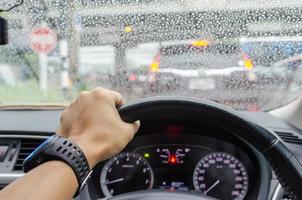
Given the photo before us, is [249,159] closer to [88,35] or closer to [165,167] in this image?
[165,167]

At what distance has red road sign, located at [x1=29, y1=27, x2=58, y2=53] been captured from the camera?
3572 mm

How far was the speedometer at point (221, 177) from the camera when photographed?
7.66ft

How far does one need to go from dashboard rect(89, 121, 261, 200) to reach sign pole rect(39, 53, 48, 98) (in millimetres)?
1409

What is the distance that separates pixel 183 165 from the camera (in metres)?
2.48

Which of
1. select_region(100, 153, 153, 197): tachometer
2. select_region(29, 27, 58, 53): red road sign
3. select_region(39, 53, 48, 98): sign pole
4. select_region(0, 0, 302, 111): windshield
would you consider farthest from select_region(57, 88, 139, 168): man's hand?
select_region(39, 53, 48, 98): sign pole

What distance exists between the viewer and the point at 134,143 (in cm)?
246

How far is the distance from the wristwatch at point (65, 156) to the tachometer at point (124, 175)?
1.05 m

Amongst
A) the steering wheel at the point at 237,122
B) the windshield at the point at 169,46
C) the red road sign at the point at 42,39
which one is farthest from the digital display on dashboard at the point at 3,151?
the steering wheel at the point at 237,122

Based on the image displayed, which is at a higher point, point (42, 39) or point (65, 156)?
point (65, 156)

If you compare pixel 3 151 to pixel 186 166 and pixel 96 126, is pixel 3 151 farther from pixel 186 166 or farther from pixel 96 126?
pixel 96 126

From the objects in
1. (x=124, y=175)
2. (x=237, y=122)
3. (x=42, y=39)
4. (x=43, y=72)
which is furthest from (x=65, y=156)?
(x=43, y=72)

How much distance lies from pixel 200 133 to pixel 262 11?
1.19m

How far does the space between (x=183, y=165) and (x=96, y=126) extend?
116 centimetres

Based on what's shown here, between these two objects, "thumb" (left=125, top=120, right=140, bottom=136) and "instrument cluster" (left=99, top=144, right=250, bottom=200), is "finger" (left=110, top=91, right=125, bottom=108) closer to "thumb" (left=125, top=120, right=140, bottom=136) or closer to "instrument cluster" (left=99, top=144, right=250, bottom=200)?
"thumb" (left=125, top=120, right=140, bottom=136)
